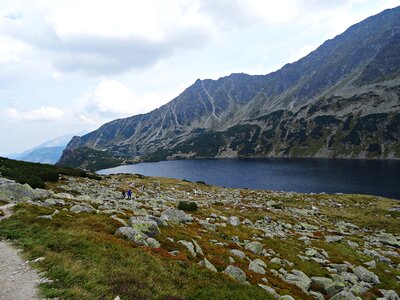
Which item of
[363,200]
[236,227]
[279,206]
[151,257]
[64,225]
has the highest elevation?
[64,225]

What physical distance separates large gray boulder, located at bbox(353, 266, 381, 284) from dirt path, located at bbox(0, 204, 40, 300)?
23381 millimetres

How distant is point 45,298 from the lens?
427 inches

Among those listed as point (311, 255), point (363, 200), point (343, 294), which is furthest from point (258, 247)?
point (363, 200)

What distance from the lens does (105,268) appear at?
1373cm

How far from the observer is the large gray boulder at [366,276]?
23359 millimetres

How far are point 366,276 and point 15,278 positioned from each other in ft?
80.6

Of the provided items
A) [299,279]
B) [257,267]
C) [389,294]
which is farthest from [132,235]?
[389,294]

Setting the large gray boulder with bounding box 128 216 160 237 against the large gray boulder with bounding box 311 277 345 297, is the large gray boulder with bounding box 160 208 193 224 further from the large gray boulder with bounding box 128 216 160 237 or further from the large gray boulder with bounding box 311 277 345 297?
the large gray boulder with bounding box 311 277 345 297

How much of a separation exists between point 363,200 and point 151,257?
7189 centimetres

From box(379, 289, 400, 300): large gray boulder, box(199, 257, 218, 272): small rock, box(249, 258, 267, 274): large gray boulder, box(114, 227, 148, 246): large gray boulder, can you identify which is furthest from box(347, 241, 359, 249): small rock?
box(114, 227, 148, 246): large gray boulder

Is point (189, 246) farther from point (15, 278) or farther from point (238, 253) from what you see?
point (15, 278)

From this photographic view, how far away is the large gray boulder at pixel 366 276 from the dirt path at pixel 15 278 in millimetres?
23381

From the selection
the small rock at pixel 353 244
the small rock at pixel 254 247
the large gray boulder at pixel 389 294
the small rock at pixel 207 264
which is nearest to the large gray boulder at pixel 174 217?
the small rock at pixel 254 247

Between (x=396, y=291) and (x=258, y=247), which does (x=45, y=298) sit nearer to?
(x=258, y=247)
